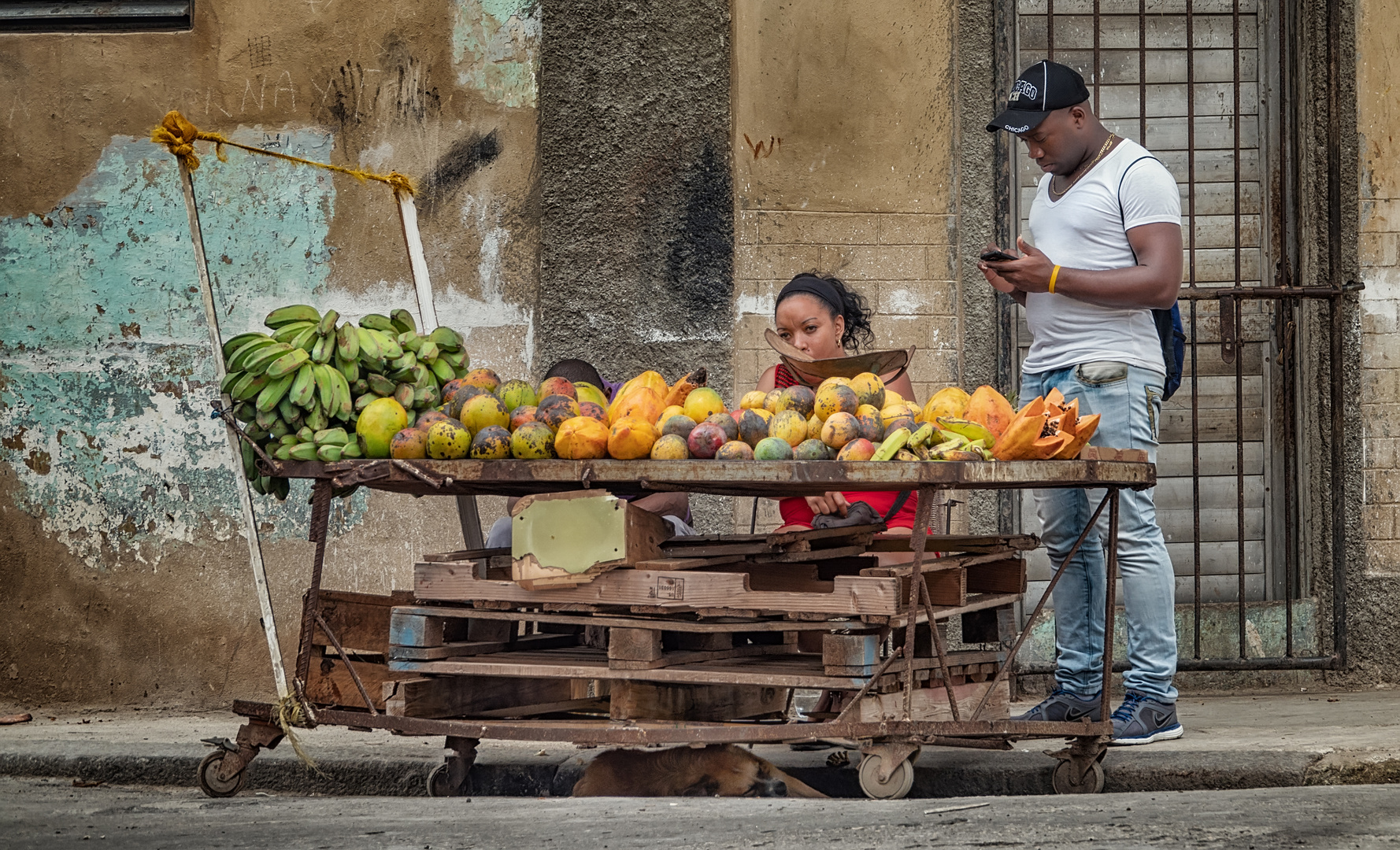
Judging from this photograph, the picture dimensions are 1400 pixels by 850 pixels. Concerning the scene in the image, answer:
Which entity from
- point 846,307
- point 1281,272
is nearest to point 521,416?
point 846,307

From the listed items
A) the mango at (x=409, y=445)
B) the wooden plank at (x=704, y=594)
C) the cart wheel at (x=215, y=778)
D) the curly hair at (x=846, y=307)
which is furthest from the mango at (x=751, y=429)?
the cart wheel at (x=215, y=778)

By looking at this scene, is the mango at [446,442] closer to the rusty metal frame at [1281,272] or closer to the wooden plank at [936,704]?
the wooden plank at [936,704]

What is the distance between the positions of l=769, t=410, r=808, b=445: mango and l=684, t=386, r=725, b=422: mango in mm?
222

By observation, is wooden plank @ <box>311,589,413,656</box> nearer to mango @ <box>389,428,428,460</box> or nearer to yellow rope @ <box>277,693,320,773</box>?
yellow rope @ <box>277,693,320,773</box>

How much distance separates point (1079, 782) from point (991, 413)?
116 centimetres

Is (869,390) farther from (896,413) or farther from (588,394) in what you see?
(588,394)

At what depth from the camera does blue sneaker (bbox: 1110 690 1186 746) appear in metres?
4.17

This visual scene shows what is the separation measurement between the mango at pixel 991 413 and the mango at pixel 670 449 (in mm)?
839

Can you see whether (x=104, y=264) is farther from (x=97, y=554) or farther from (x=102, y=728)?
Answer: (x=102, y=728)

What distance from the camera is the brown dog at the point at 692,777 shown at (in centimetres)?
380

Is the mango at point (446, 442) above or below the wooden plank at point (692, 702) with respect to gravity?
above

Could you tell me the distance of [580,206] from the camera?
5.77m

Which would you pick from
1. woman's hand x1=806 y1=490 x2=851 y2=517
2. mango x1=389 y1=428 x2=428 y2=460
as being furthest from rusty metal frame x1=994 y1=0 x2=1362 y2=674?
mango x1=389 y1=428 x2=428 y2=460

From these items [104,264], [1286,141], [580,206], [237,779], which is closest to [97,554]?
[104,264]
